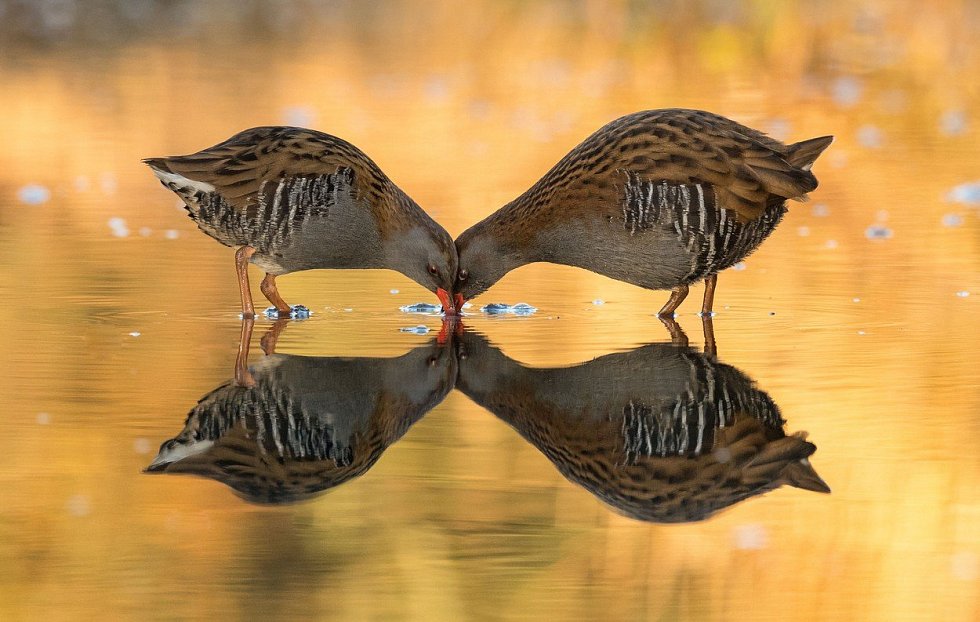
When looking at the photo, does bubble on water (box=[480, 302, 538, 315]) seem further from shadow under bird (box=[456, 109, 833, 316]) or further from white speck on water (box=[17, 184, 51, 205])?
white speck on water (box=[17, 184, 51, 205])

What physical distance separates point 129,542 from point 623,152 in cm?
460

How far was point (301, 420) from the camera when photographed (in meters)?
6.54

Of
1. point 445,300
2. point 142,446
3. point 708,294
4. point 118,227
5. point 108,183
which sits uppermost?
point 108,183

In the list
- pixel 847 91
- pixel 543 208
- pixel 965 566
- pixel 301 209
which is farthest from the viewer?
pixel 847 91

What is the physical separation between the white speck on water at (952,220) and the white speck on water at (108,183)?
6427mm

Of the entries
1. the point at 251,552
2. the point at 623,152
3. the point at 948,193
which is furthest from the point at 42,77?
the point at 251,552

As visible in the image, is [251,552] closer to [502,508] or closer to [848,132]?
[502,508]

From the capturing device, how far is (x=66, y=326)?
8492 mm

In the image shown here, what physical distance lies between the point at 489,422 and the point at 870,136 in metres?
10.9

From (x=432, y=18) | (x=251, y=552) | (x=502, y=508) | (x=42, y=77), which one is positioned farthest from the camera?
(x=432, y=18)

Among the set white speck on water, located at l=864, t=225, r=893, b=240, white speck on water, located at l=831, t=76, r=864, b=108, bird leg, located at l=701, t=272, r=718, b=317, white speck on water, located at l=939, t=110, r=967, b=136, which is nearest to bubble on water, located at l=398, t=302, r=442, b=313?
bird leg, located at l=701, t=272, r=718, b=317

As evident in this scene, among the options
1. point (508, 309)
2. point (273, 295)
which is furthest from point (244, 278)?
point (508, 309)

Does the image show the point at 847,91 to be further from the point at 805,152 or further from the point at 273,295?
the point at 273,295

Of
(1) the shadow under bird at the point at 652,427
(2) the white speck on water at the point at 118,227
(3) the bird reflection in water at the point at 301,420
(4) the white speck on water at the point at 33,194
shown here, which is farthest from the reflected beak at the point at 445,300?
(4) the white speck on water at the point at 33,194
